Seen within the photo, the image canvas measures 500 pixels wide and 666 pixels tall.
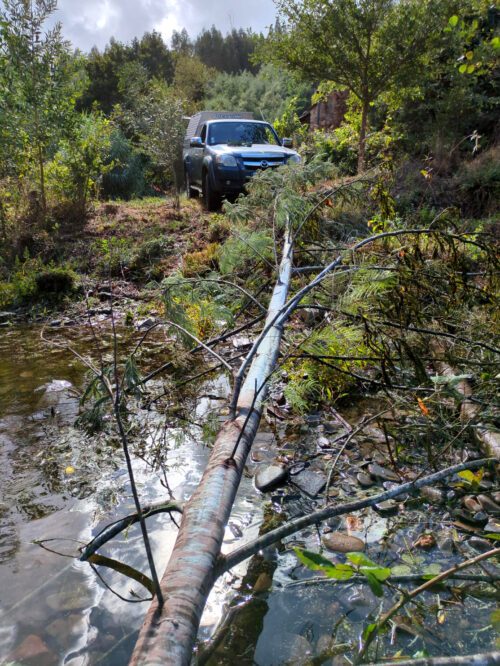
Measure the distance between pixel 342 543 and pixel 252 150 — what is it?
8.06 metres

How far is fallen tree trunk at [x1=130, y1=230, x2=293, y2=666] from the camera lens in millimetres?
1287

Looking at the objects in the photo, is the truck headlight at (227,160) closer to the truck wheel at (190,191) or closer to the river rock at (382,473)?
the truck wheel at (190,191)

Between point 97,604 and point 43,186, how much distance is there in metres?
8.67

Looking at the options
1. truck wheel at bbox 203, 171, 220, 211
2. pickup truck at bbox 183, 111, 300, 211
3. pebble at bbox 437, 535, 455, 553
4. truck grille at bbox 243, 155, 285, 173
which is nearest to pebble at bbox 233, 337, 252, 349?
pebble at bbox 437, 535, 455, 553

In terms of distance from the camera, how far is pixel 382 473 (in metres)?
2.75

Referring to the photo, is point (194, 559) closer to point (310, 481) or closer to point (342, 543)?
point (342, 543)

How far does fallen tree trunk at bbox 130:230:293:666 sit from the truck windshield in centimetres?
833

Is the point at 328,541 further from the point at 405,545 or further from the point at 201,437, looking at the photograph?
the point at 201,437

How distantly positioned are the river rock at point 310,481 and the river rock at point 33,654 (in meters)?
1.43


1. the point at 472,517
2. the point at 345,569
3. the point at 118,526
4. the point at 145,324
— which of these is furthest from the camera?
the point at 145,324

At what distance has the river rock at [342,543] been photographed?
218 cm

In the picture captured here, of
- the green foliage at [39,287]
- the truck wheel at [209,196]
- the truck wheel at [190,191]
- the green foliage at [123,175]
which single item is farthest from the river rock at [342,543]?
the green foliage at [123,175]

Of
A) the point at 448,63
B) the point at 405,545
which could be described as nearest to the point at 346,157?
the point at 448,63

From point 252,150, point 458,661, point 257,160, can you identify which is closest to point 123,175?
point 252,150
